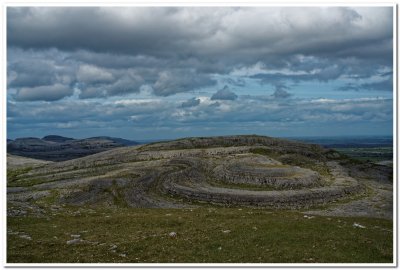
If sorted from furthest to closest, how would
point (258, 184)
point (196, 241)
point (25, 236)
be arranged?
point (258, 184) < point (25, 236) < point (196, 241)

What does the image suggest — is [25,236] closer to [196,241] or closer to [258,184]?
[196,241]

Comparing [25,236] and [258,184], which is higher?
[25,236]

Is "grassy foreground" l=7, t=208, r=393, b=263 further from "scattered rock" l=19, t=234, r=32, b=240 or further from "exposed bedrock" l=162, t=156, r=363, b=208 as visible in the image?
"exposed bedrock" l=162, t=156, r=363, b=208

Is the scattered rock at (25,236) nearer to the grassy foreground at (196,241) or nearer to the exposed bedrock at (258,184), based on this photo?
the grassy foreground at (196,241)

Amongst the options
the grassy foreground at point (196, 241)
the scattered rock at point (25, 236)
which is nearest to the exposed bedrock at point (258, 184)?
the grassy foreground at point (196, 241)

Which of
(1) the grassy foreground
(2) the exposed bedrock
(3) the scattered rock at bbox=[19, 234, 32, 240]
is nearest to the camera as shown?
(1) the grassy foreground

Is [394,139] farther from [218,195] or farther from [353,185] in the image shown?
[353,185]

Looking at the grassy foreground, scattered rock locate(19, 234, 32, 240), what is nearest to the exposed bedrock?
the grassy foreground

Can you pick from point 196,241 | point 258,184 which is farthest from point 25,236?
point 258,184

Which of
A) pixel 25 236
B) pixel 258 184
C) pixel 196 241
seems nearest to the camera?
pixel 196 241
